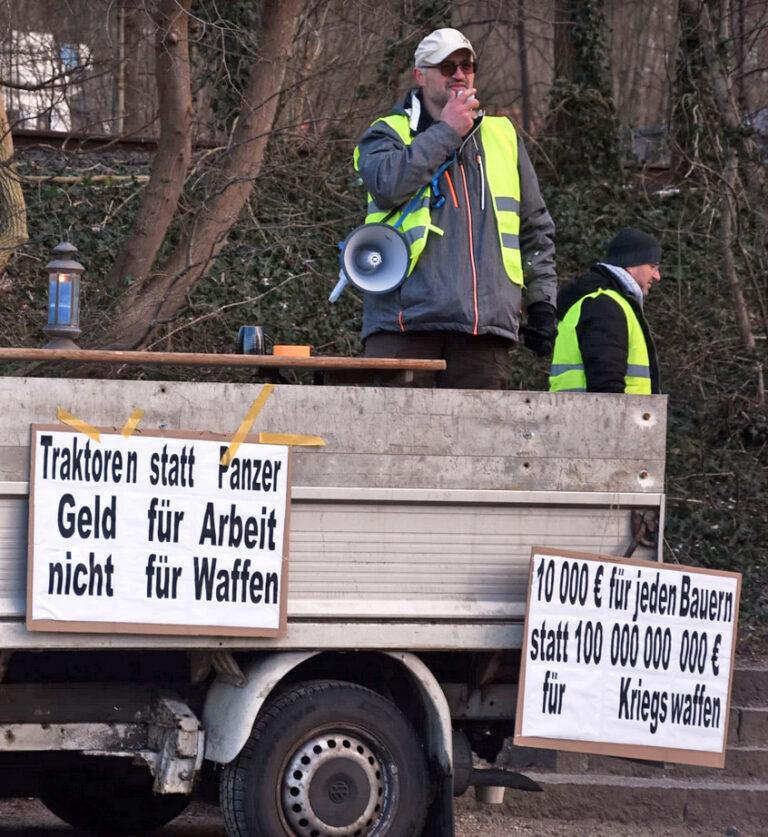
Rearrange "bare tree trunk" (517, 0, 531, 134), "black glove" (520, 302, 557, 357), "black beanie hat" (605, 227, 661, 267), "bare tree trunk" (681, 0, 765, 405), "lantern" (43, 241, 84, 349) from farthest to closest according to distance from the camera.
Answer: "bare tree trunk" (517, 0, 531, 134)
"bare tree trunk" (681, 0, 765, 405)
"black beanie hat" (605, 227, 661, 267)
"black glove" (520, 302, 557, 357)
"lantern" (43, 241, 84, 349)

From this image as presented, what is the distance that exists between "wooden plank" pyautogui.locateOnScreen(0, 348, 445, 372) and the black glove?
96 centimetres

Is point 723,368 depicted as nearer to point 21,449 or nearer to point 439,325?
point 439,325

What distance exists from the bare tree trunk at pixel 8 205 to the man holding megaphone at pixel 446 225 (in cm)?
332

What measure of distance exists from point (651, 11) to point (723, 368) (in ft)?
30.2

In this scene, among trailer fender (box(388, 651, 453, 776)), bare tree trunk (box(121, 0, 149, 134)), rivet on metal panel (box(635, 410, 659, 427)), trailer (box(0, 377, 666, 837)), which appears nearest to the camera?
trailer (box(0, 377, 666, 837))

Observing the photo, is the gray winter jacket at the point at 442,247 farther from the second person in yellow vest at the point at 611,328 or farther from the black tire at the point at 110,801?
the black tire at the point at 110,801

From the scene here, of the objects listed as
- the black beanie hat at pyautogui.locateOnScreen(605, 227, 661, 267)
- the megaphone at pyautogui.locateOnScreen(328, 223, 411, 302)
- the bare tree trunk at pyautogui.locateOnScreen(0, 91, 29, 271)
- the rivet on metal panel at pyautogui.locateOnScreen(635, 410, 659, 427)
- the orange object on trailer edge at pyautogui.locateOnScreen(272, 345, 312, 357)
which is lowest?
the rivet on metal panel at pyautogui.locateOnScreen(635, 410, 659, 427)

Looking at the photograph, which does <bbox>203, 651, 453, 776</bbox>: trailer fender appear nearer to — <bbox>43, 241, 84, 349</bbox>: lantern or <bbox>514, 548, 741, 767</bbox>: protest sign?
<bbox>514, 548, 741, 767</bbox>: protest sign

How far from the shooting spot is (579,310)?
580 cm

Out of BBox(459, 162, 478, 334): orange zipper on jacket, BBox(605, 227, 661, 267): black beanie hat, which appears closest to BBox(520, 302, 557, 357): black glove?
BBox(459, 162, 478, 334): orange zipper on jacket

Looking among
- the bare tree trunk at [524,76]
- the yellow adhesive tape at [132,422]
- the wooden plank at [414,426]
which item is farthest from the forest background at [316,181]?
the yellow adhesive tape at [132,422]

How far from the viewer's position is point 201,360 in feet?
14.0

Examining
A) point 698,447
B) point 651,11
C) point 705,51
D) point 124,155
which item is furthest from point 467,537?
point 651,11

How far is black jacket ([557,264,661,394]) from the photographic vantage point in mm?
5587
